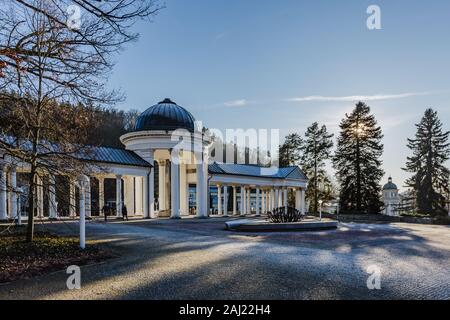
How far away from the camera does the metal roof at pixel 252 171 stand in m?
44.0

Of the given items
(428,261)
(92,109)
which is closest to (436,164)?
(428,261)

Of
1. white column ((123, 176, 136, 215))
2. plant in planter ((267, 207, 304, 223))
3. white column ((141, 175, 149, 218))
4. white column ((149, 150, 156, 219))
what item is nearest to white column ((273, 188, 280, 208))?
white column ((123, 176, 136, 215))

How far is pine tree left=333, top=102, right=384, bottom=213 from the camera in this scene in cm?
5338

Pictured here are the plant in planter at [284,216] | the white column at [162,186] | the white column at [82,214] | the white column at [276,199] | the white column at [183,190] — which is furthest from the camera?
the white column at [276,199]

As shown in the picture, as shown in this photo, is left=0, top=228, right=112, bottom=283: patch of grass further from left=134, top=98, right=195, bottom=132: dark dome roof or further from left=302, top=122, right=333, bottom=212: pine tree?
→ left=302, top=122, right=333, bottom=212: pine tree

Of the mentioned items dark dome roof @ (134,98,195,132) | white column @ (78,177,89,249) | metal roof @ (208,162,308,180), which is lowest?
white column @ (78,177,89,249)

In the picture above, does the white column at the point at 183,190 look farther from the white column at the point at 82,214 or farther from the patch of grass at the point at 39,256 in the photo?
the white column at the point at 82,214

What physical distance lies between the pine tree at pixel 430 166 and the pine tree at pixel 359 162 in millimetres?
7569

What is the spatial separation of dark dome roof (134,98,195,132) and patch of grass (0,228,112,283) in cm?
2232

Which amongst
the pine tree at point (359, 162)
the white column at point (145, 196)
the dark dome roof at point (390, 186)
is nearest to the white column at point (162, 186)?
the white column at point (145, 196)

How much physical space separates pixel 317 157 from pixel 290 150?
7.97m

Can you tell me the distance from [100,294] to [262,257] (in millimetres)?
5377
